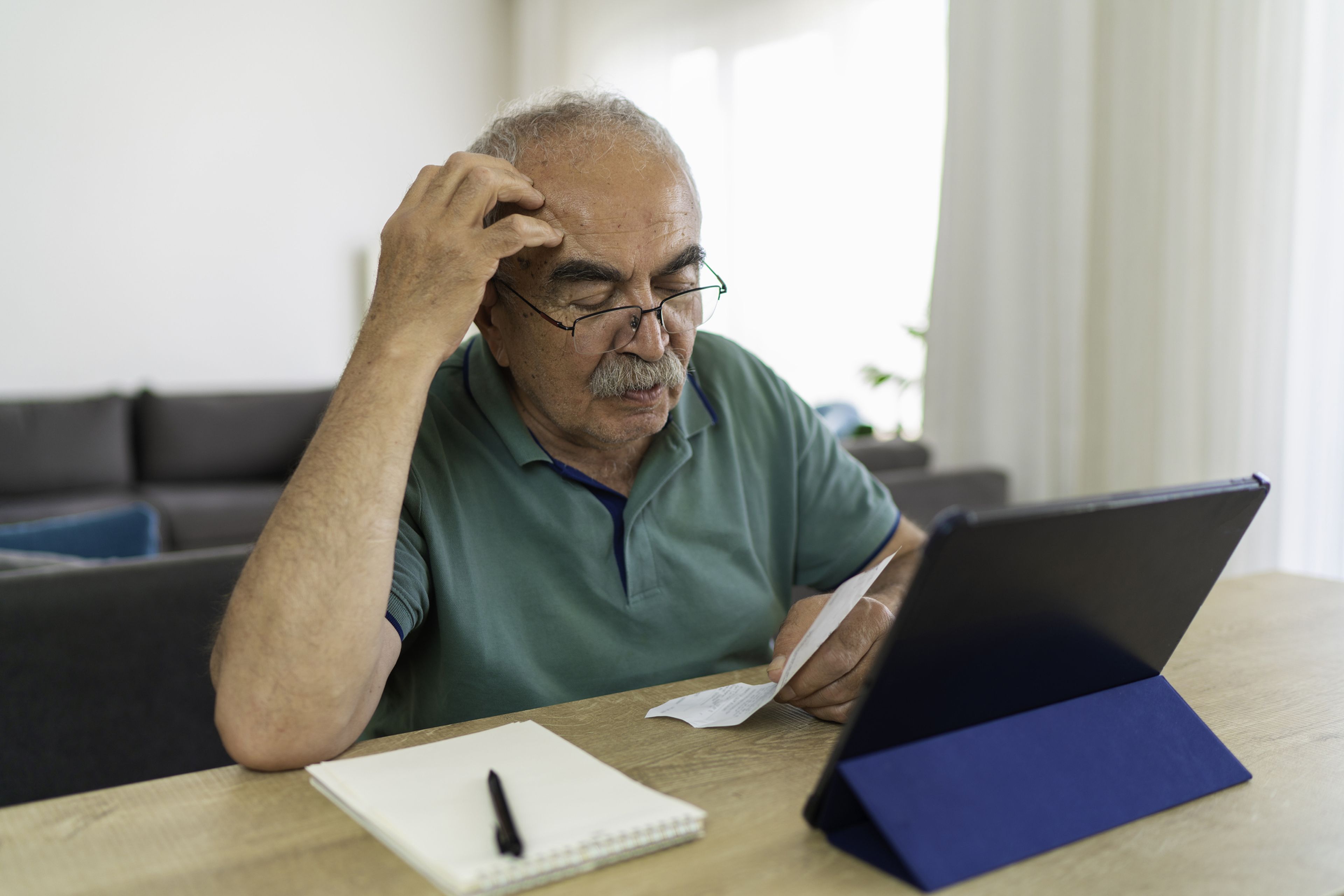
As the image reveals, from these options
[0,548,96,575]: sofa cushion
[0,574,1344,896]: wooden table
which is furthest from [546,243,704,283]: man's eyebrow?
[0,548,96,575]: sofa cushion

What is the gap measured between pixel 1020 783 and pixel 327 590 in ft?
1.85

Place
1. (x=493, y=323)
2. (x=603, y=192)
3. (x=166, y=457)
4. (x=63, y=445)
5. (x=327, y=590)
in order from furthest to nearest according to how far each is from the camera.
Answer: (x=166, y=457)
(x=63, y=445)
(x=493, y=323)
(x=603, y=192)
(x=327, y=590)

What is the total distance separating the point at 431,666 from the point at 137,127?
4.83 metres

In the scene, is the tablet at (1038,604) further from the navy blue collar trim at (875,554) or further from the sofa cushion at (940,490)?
the sofa cushion at (940,490)

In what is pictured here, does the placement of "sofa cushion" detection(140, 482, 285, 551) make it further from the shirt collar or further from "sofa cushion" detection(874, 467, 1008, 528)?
the shirt collar

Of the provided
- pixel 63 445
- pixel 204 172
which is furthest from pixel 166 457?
pixel 204 172

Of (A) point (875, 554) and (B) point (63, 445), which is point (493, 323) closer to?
(A) point (875, 554)

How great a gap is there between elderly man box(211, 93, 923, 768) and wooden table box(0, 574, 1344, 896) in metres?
0.09

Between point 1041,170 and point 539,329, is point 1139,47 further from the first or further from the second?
point 539,329

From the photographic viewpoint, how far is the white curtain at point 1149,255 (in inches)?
99.7

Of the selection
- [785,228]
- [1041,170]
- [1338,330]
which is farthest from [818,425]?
[785,228]

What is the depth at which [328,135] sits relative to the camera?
5.49 meters

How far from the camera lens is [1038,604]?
64cm

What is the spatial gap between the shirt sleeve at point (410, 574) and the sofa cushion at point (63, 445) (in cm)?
395
